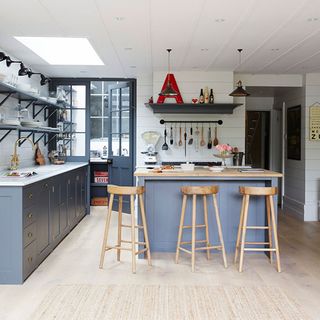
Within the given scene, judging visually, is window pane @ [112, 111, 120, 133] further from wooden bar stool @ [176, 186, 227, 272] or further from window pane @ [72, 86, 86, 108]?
wooden bar stool @ [176, 186, 227, 272]

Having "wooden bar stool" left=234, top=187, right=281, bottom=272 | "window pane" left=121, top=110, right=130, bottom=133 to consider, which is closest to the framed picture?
"window pane" left=121, top=110, right=130, bottom=133

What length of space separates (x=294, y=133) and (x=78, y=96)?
12.9ft

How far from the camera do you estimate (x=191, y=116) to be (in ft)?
21.6

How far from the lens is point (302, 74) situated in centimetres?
668

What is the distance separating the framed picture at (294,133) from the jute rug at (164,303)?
4.12 m

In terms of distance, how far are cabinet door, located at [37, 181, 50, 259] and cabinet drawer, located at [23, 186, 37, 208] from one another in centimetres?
17

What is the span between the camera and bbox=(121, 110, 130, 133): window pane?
7.00m

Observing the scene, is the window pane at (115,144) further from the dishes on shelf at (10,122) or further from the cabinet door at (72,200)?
the dishes on shelf at (10,122)

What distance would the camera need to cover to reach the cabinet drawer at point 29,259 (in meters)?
3.55

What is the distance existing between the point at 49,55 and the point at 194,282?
147 inches

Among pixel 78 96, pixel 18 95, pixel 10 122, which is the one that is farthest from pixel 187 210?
pixel 78 96

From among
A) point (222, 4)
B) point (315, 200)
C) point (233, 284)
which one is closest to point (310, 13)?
point (222, 4)

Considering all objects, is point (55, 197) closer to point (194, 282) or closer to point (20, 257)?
point (20, 257)

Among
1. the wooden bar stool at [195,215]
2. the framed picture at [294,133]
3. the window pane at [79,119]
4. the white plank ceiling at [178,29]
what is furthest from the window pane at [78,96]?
the framed picture at [294,133]
